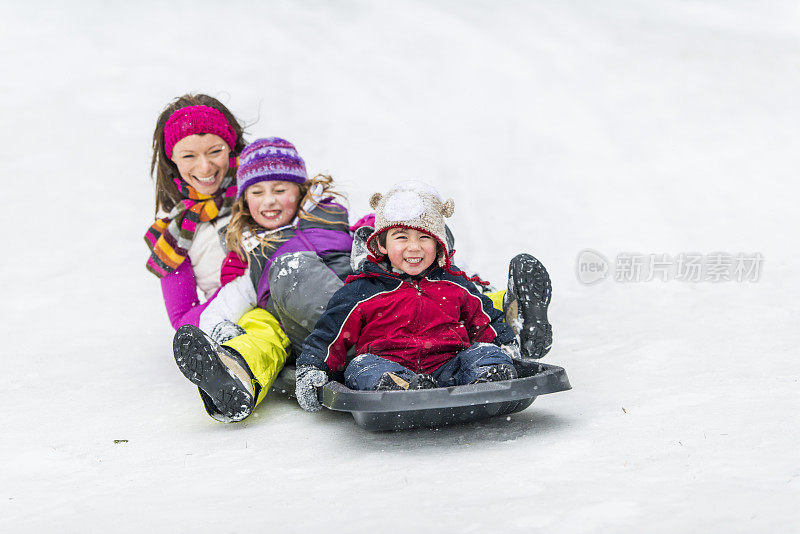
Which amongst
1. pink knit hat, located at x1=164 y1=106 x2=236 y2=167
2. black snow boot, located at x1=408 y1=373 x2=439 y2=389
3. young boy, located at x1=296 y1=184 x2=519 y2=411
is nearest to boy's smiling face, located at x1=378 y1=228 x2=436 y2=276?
young boy, located at x1=296 y1=184 x2=519 y2=411

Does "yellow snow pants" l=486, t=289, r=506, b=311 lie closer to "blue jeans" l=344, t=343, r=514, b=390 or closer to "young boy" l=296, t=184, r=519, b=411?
"young boy" l=296, t=184, r=519, b=411

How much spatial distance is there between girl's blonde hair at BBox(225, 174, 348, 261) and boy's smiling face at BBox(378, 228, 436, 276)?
727 mm

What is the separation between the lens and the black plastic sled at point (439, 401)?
2314 millimetres

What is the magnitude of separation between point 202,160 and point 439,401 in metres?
1.91

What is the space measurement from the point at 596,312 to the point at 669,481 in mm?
2406

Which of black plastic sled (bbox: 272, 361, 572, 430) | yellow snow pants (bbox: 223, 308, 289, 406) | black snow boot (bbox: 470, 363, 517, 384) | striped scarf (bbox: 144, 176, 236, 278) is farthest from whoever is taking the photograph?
striped scarf (bbox: 144, 176, 236, 278)

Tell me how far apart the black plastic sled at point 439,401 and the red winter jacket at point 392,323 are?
18 cm

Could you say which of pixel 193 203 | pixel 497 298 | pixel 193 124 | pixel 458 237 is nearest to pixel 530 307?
pixel 497 298

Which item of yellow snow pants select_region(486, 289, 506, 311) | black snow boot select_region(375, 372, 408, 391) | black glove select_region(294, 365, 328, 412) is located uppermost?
yellow snow pants select_region(486, 289, 506, 311)

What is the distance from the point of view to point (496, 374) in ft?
8.04

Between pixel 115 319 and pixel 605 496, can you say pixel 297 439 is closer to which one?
pixel 605 496

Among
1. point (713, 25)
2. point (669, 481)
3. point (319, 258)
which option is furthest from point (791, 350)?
point (713, 25)

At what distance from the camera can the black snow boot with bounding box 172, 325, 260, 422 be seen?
2596 mm

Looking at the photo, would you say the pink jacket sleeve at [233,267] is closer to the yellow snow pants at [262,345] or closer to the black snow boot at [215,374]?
the yellow snow pants at [262,345]
